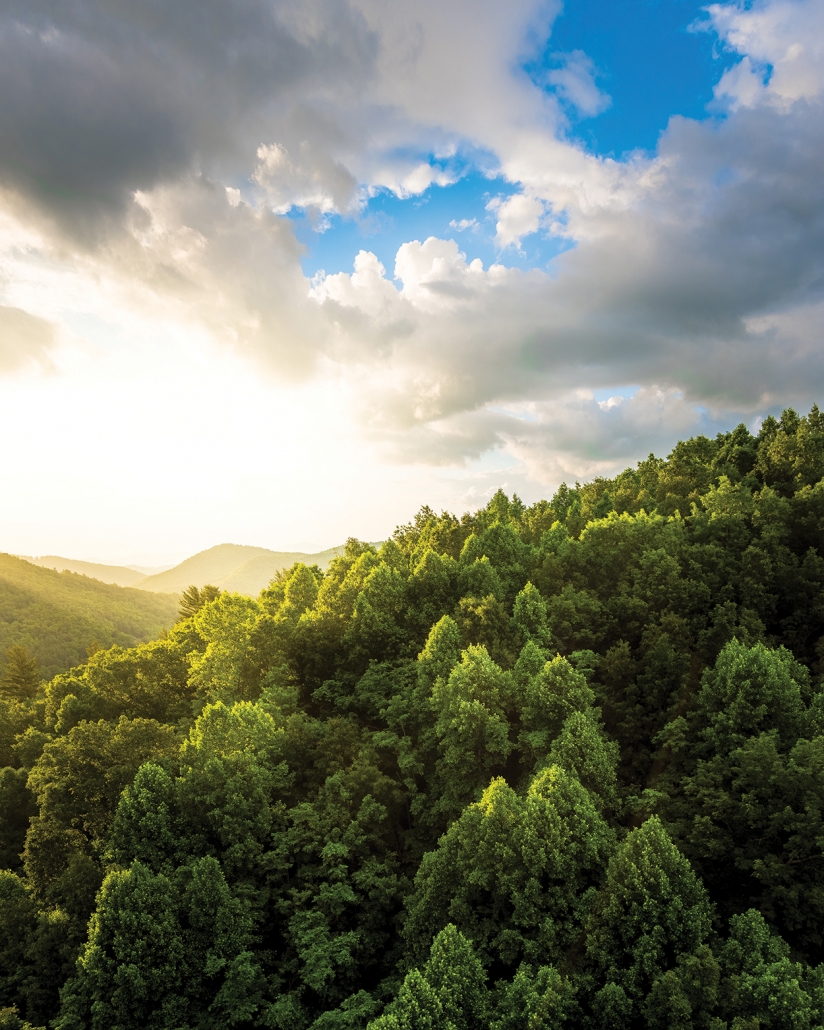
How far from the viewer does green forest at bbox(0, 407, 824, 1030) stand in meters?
23.0

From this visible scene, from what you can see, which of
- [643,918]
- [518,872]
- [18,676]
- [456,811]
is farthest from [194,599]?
[643,918]

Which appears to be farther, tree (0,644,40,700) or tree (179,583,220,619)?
tree (179,583,220,619)

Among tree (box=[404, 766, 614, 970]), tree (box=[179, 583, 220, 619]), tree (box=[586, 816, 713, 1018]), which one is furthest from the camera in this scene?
tree (box=[179, 583, 220, 619])

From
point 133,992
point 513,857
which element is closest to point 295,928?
point 133,992

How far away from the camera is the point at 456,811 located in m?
34.8

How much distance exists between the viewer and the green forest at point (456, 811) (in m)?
23.0

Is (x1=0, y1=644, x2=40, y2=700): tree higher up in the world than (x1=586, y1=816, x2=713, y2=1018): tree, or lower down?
lower down

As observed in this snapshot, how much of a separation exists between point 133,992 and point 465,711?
21.9 metres

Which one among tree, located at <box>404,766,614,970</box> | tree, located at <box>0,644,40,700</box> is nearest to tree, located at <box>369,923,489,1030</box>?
tree, located at <box>404,766,614,970</box>

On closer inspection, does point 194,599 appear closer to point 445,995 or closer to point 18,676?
point 18,676

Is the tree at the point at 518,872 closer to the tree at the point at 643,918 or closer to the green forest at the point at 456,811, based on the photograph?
the green forest at the point at 456,811

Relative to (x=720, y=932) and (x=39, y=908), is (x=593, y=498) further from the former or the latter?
(x=39, y=908)

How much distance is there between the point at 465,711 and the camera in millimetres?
33906

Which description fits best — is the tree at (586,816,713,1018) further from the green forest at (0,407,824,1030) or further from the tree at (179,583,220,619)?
the tree at (179,583,220,619)
